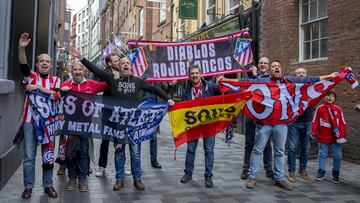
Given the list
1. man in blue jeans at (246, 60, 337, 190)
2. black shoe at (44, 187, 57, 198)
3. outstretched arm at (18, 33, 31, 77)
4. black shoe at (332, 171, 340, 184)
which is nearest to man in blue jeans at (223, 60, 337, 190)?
man in blue jeans at (246, 60, 337, 190)

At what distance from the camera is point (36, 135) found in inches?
214

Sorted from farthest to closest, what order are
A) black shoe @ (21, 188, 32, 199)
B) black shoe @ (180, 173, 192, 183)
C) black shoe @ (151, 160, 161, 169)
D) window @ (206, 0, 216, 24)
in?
window @ (206, 0, 216, 24) → black shoe @ (151, 160, 161, 169) → black shoe @ (180, 173, 192, 183) → black shoe @ (21, 188, 32, 199)

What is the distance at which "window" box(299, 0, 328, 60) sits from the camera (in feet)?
32.7

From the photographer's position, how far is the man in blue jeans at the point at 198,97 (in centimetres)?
634

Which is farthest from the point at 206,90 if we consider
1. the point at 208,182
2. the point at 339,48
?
the point at 339,48

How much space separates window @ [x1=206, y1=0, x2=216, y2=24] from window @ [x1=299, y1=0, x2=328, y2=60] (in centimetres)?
593

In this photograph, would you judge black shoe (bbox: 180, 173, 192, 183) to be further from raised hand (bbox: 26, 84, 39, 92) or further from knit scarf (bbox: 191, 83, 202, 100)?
raised hand (bbox: 26, 84, 39, 92)

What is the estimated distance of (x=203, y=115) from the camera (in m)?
6.42

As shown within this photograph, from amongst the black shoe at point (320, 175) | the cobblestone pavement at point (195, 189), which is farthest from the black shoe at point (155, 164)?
the black shoe at point (320, 175)

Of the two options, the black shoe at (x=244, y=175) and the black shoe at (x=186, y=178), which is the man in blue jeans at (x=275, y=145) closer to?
the black shoe at (x=244, y=175)

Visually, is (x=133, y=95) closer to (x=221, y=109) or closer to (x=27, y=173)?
(x=221, y=109)

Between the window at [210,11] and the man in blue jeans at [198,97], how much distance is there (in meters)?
10.3

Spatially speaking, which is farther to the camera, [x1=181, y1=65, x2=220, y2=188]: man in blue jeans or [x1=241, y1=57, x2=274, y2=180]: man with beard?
[x1=241, y1=57, x2=274, y2=180]: man with beard

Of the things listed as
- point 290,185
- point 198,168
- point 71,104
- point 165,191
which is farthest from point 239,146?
point 71,104
